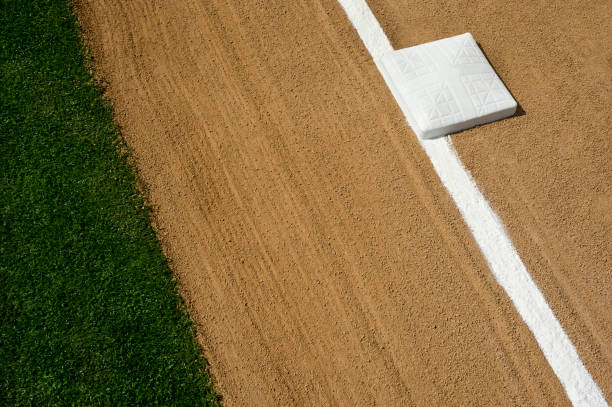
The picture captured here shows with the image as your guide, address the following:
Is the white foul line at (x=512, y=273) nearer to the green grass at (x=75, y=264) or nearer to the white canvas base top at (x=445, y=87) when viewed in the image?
the white canvas base top at (x=445, y=87)

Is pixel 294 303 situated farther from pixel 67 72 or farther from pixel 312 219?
pixel 67 72

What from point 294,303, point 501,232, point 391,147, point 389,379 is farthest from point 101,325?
point 501,232

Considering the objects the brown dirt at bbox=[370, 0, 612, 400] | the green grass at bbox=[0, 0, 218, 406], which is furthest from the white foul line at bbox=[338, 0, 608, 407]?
the green grass at bbox=[0, 0, 218, 406]

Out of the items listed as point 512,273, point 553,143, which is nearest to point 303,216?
point 512,273

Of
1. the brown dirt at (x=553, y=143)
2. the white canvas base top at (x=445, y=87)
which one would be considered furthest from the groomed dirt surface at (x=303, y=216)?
the white canvas base top at (x=445, y=87)

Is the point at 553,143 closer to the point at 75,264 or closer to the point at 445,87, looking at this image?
the point at 445,87
